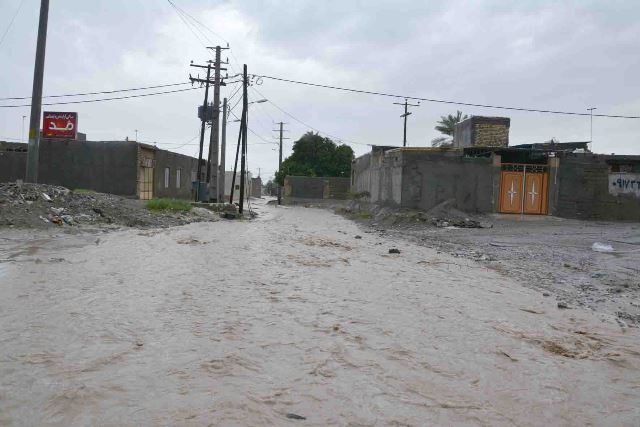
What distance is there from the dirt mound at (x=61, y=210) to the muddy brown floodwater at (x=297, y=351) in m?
5.74

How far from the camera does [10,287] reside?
712cm

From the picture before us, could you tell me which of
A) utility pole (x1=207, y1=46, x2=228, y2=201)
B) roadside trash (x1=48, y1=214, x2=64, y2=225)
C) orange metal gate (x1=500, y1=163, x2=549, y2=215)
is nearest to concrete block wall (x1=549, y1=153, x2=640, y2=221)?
orange metal gate (x1=500, y1=163, x2=549, y2=215)

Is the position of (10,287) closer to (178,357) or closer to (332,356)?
(178,357)

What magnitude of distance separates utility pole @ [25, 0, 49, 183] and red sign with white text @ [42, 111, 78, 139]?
14.9 metres

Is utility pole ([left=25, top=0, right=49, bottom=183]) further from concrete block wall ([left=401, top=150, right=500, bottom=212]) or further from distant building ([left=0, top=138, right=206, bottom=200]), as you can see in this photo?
concrete block wall ([left=401, top=150, right=500, bottom=212])

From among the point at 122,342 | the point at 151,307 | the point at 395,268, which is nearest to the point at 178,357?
the point at 122,342

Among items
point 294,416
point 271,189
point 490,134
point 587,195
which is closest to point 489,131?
point 490,134

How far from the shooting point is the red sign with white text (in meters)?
31.2

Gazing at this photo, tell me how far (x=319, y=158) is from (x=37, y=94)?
44145 mm

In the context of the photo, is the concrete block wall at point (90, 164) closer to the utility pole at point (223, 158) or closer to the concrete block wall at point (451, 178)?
the utility pole at point (223, 158)

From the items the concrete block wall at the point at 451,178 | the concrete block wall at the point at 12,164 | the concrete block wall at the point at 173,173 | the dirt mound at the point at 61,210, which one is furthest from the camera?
the concrete block wall at the point at 173,173

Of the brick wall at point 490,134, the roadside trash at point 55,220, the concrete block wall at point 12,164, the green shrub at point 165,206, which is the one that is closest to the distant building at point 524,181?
the brick wall at point 490,134

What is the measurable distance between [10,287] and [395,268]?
6083mm

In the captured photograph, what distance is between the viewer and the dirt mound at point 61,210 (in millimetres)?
14406
